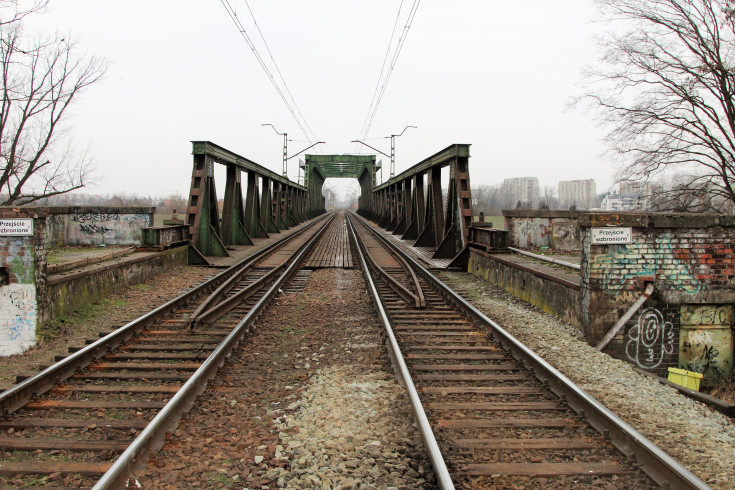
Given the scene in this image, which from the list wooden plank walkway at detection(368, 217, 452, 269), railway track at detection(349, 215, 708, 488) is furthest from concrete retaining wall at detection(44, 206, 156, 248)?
railway track at detection(349, 215, 708, 488)

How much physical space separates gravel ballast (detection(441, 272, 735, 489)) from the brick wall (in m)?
0.65

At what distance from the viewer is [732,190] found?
636 inches

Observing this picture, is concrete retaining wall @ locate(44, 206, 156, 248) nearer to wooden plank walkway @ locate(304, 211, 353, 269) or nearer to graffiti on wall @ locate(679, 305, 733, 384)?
wooden plank walkway @ locate(304, 211, 353, 269)

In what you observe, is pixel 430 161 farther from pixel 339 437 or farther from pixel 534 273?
pixel 339 437

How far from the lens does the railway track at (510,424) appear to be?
3070 millimetres

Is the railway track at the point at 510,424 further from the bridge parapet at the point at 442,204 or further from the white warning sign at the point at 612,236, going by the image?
the bridge parapet at the point at 442,204

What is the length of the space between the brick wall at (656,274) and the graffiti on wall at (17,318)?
7181 mm

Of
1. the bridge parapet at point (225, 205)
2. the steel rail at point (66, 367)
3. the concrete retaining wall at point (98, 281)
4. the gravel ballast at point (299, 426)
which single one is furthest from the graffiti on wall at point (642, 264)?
the bridge parapet at point (225, 205)

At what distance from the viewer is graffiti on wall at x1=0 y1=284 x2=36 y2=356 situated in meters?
6.04

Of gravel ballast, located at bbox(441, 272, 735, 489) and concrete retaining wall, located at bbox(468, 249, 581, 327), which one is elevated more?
concrete retaining wall, located at bbox(468, 249, 581, 327)

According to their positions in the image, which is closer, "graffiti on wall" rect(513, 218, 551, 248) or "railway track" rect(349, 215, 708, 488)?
"railway track" rect(349, 215, 708, 488)

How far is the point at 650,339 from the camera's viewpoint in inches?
259

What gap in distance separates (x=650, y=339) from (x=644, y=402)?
255 centimetres

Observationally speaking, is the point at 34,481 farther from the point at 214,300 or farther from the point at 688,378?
the point at 688,378
